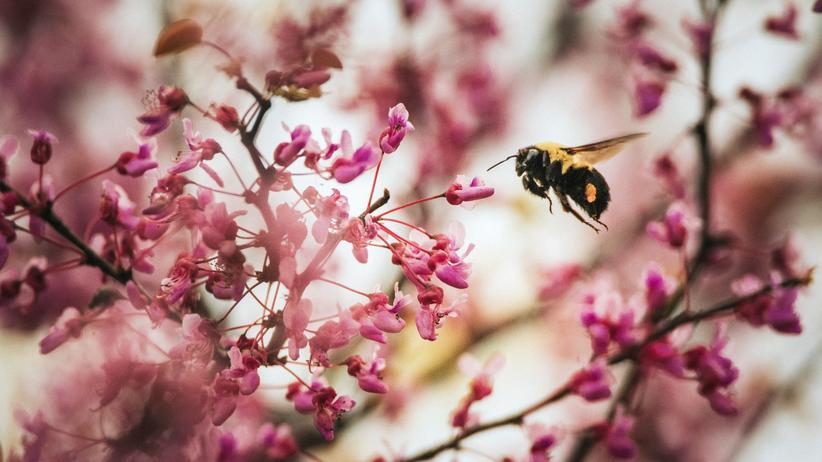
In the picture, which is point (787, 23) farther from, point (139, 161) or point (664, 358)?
point (139, 161)

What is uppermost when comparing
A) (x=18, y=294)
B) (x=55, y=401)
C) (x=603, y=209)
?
(x=18, y=294)

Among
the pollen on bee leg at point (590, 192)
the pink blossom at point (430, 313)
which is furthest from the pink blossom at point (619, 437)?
the pink blossom at point (430, 313)

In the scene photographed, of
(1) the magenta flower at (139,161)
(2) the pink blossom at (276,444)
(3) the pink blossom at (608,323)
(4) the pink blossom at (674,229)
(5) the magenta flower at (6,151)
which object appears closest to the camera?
(5) the magenta flower at (6,151)

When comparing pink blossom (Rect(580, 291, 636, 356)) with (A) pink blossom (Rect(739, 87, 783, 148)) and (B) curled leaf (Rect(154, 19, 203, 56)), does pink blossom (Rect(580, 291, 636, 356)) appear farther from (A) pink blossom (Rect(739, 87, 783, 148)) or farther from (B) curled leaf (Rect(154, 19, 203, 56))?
(B) curled leaf (Rect(154, 19, 203, 56))

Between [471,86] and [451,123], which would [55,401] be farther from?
[471,86]

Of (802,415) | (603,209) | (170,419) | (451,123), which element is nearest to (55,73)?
(451,123)

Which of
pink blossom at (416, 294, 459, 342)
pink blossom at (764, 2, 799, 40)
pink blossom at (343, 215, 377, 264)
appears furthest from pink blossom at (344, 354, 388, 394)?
pink blossom at (764, 2, 799, 40)

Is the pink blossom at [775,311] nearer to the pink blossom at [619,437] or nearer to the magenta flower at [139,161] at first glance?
the pink blossom at [619,437]
